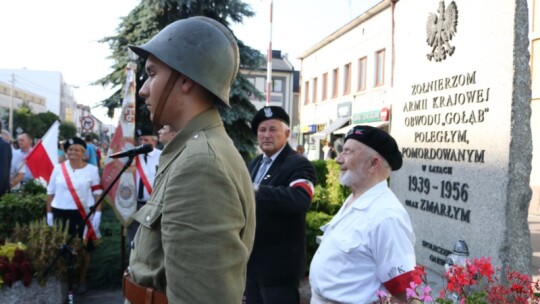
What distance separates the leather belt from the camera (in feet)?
5.18

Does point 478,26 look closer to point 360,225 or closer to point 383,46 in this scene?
point 360,225

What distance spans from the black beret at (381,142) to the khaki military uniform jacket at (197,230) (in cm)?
153

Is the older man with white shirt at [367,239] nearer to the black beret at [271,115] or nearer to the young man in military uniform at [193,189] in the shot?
the young man in military uniform at [193,189]

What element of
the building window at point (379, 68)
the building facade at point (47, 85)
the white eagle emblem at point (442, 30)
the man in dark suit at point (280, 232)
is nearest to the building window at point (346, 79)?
the building window at point (379, 68)

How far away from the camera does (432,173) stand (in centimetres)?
421

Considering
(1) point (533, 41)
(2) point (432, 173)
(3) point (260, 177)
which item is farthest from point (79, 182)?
(1) point (533, 41)

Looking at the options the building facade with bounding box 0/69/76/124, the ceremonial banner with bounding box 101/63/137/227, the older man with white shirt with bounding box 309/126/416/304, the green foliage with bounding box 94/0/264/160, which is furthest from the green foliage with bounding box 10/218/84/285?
the building facade with bounding box 0/69/76/124

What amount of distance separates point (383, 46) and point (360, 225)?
21966mm

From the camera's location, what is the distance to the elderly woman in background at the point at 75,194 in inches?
243

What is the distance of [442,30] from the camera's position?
4.05 m

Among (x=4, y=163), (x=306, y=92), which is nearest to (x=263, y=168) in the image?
(x=4, y=163)

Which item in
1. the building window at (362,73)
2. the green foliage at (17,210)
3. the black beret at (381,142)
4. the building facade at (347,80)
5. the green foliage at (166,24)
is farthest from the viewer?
the building window at (362,73)

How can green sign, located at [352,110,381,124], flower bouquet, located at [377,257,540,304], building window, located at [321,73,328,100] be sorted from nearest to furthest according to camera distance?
flower bouquet, located at [377,257,540,304] → green sign, located at [352,110,381,124] → building window, located at [321,73,328,100]

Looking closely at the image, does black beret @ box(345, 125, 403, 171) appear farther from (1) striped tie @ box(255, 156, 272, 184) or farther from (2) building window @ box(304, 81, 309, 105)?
(2) building window @ box(304, 81, 309, 105)
